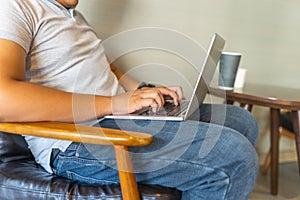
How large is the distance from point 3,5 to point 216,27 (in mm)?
1366

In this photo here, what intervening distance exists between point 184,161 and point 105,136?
0.74 ft

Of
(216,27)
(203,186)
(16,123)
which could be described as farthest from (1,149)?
(216,27)

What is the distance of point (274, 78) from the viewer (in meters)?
2.48

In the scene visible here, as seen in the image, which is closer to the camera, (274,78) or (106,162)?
(106,162)

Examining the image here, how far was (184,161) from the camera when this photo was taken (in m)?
1.02

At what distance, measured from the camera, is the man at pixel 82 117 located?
1.01 meters

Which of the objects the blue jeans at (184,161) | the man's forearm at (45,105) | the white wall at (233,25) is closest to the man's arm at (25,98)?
the man's forearm at (45,105)

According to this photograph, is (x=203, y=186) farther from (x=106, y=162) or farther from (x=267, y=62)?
(x=267, y=62)

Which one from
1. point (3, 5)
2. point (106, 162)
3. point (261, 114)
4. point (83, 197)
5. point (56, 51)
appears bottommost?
point (261, 114)

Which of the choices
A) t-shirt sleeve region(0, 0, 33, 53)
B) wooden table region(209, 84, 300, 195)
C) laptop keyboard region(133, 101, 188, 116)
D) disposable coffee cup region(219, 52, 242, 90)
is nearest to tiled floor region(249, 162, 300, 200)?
wooden table region(209, 84, 300, 195)

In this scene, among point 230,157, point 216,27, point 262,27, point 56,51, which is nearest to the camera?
point 230,157

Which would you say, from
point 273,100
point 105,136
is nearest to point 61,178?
point 105,136

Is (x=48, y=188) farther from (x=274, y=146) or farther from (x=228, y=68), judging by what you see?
(x=274, y=146)

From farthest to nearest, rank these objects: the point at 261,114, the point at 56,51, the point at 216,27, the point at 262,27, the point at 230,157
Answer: the point at 261,114 < the point at 262,27 < the point at 216,27 < the point at 56,51 < the point at 230,157
